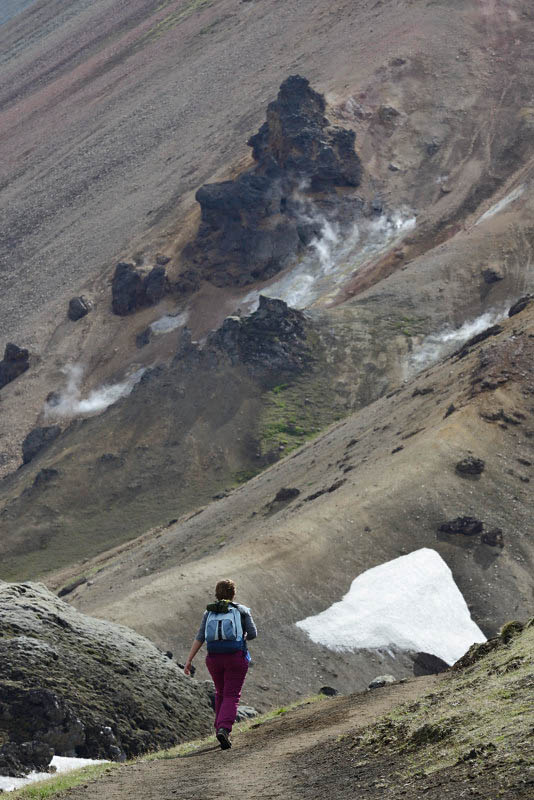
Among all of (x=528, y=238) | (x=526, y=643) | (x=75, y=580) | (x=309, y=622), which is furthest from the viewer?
(x=528, y=238)

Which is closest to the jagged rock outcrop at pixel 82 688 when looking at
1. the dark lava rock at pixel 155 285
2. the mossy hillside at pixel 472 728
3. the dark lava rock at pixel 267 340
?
the mossy hillside at pixel 472 728

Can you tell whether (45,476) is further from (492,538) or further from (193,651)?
(193,651)

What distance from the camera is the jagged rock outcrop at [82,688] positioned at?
17.3 m

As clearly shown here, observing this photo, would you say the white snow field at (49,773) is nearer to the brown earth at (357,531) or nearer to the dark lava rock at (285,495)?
the brown earth at (357,531)

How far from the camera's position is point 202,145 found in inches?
6230

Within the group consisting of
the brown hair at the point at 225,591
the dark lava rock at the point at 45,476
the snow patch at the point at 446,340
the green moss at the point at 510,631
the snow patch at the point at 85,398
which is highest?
the brown hair at the point at 225,591

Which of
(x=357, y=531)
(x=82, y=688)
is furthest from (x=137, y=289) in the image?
(x=82, y=688)

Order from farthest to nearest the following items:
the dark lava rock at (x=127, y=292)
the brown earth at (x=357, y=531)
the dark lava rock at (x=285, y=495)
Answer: the dark lava rock at (x=127, y=292)
the dark lava rock at (x=285, y=495)
the brown earth at (x=357, y=531)

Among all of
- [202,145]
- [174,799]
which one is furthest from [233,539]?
[202,145]

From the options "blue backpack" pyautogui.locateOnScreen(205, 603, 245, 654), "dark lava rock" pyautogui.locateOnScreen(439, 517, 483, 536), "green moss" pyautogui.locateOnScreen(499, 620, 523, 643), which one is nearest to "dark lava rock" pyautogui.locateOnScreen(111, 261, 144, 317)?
"dark lava rock" pyautogui.locateOnScreen(439, 517, 483, 536)

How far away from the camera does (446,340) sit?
100125mm

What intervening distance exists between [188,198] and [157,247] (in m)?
11.6

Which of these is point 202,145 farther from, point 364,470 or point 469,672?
point 469,672

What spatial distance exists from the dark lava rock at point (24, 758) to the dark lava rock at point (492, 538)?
35572mm
